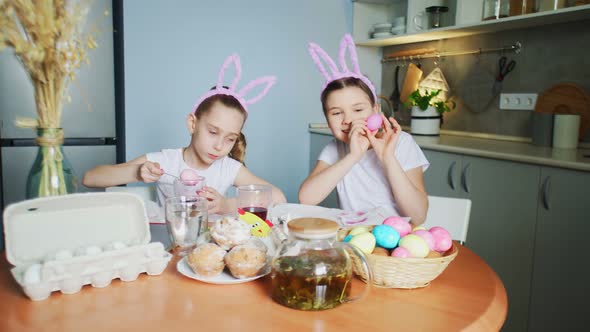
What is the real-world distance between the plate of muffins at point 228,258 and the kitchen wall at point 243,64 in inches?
83.3

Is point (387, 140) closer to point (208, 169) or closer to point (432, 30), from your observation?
point (208, 169)

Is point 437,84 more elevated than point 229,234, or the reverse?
point 437,84

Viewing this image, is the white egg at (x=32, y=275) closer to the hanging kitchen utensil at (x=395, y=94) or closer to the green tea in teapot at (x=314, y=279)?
the green tea in teapot at (x=314, y=279)

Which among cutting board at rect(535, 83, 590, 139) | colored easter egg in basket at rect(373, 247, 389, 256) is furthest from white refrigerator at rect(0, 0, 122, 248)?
cutting board at rect(535, 83, 590, 139)

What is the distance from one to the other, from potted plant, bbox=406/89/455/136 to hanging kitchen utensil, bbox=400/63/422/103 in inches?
10.7

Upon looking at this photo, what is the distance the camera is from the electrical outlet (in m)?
2.48

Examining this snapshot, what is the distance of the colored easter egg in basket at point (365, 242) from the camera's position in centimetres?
80

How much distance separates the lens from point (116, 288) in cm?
77

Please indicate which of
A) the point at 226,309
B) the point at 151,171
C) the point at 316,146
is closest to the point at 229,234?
the point at 226,309

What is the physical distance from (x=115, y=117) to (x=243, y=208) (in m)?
1.94

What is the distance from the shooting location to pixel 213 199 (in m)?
1.26

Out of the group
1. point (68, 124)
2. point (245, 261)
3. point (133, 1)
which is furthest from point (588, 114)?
point (68, 124)

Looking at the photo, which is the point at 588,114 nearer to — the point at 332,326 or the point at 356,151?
the point at 356,151

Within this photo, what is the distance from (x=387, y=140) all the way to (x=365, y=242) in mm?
688
